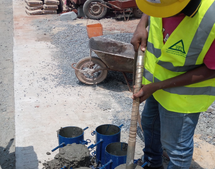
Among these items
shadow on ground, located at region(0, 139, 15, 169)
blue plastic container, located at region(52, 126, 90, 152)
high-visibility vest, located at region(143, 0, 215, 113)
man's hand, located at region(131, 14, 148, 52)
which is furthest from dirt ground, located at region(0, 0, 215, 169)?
man's hand, located at region(131, 14, 148, 52)

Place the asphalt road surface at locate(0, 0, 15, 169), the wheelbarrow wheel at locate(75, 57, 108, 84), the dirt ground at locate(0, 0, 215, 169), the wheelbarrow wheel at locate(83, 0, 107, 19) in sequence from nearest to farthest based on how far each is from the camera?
the dirt ground at locate(0, 0, 215, 169) < the asphalt road surface at locate(0, 0, 15, 169) < the wheelbarrow wheel at locate(75, 57, 108, 84) < the wheelbarrow wheel at locate(83, 0, 107, 19)

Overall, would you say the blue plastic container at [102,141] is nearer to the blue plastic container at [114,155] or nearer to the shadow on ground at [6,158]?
the blue plastic container at [114,155]

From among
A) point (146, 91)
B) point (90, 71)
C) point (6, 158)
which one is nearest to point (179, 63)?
point (146, 91)

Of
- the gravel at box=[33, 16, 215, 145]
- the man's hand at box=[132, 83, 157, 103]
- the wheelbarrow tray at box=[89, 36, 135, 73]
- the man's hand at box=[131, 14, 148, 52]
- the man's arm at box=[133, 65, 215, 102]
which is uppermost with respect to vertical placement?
the man's hand at box=[131, 14, 148, 52]

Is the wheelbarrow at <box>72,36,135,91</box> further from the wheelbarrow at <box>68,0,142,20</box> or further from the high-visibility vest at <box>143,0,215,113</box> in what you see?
the wheelbarrow at <box>68,0,142,20</box>

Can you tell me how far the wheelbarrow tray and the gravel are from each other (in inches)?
20.5

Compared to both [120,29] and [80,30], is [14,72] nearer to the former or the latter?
[80,30]

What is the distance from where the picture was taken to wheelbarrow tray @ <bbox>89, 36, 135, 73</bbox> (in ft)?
14.1

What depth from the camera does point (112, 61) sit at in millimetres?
4398

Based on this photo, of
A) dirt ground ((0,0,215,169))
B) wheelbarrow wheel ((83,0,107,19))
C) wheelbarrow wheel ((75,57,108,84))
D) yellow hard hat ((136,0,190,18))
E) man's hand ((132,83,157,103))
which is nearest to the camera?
yellow hard hat ((136,0,190,18))

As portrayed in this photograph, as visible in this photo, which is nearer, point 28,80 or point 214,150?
point 214,150

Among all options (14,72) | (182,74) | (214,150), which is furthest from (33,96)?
(182,74)

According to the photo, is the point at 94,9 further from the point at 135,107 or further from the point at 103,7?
the point at 135,107

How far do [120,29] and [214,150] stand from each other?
22.0 ft
